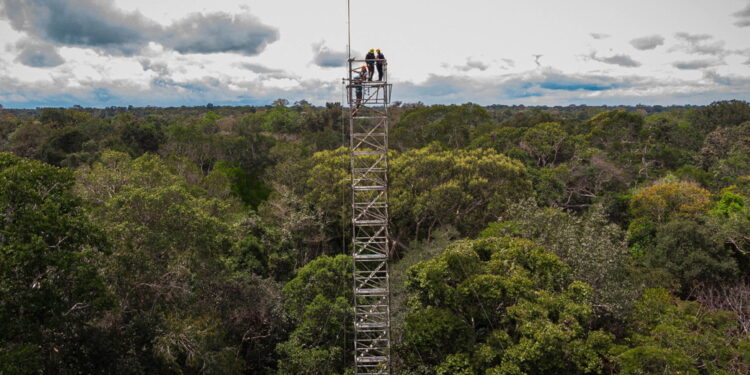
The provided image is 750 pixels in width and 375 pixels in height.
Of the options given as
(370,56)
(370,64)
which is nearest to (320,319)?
(370,64)

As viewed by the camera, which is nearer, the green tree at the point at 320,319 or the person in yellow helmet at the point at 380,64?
the person in yellow helmet at the point at 380,64

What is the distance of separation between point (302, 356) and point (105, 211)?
22.5 ft

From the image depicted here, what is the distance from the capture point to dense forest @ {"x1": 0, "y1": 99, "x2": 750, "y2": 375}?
31.2 ft

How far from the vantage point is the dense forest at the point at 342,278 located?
950 cm

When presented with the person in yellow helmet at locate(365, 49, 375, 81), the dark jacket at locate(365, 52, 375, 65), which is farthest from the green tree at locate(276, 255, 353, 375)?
the dark jacket at locate(365, 52, 375, 65)

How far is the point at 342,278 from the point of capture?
49.8 ft

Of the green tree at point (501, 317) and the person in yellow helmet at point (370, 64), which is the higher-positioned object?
the person in yellow helmet at point (370, 64)

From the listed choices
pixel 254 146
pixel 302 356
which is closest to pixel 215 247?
pixel 302 356

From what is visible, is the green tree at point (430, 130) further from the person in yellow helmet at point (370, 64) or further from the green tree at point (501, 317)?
the person in yellow helmet at point (370, 64)

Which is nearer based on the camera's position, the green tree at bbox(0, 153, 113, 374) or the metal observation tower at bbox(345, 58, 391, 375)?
the green tree at bbox(0, 153, 113, 374)

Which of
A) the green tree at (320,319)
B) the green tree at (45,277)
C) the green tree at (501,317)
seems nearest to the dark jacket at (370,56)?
the green tree at (501,317)

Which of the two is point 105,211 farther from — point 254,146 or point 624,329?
point 254,146

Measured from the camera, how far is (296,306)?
14766mm

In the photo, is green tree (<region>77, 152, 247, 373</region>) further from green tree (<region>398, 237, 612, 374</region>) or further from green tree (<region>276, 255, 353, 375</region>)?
green tree (<region>398, 237, 612, 374</region>)
